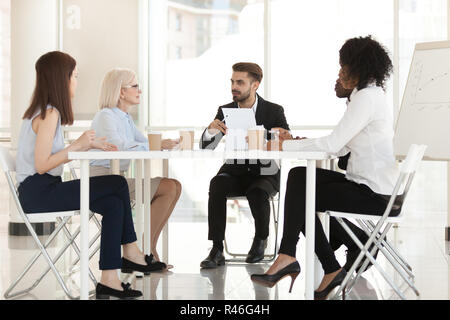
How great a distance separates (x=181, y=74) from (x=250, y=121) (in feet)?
12.4

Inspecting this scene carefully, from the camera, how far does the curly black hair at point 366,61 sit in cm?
373

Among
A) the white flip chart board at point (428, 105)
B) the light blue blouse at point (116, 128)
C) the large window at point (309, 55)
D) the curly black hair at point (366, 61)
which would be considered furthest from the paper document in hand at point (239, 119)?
the large window at point (309, 55)

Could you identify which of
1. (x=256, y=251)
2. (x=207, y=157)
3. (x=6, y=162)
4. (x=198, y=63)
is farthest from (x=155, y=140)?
(x=198, y=63)

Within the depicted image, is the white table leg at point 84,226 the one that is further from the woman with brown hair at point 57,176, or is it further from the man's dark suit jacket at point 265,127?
the man's dark suit jacket at point 265,127

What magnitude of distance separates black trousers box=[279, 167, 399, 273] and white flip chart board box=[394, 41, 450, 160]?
5.33 feet

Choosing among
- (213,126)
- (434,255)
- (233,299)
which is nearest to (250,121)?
(213,126)

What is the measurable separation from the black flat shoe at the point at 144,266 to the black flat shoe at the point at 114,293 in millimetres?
A: 395

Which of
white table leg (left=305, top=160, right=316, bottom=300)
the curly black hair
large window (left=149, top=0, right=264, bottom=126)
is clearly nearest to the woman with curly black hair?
the curly black hair

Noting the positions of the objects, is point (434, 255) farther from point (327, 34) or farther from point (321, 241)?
point (327, 34)

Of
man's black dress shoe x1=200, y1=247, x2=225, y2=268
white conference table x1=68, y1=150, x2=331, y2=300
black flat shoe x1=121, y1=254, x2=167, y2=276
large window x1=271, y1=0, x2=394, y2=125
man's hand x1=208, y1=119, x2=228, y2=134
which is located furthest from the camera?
large window x1=271, y1=0, x2=394, y2=125

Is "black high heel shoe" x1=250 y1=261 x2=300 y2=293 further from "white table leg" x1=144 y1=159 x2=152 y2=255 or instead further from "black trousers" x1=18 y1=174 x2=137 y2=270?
"white table leg" x1=144 y1=159 x2=152 y2=255

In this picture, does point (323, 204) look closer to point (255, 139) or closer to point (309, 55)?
point (255, 139)

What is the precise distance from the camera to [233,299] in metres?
3.78

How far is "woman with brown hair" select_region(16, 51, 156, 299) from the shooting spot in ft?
11.8
